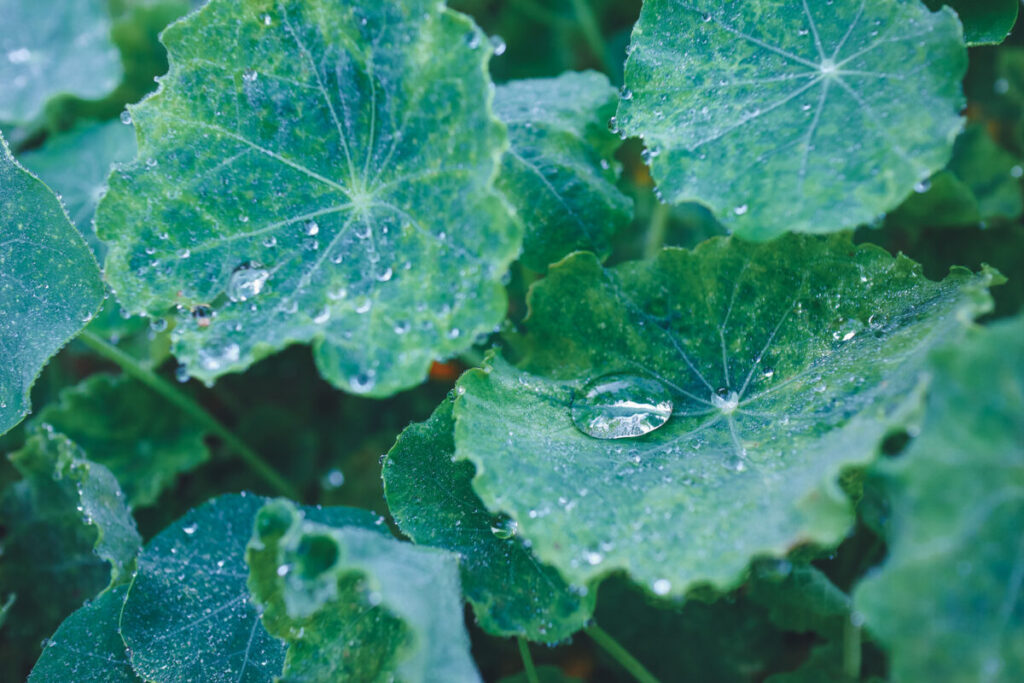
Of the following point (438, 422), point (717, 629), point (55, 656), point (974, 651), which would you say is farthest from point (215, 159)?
point (717, 629)

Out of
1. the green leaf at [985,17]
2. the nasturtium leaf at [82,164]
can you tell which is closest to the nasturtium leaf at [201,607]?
the nasturtium leaf at [82,164]

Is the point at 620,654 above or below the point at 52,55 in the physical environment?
below

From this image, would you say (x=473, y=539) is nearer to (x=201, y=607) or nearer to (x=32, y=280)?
(x=201, y=607)

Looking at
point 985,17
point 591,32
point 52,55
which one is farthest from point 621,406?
point 52,55

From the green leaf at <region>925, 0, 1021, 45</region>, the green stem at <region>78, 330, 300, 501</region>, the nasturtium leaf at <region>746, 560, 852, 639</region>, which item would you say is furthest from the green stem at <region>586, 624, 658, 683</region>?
the green leaf at <region>925, 0, 1021, 45</region>

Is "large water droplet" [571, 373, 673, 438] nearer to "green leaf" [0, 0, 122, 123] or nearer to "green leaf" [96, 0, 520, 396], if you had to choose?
"green leaf" [96, 0, 520, 396]

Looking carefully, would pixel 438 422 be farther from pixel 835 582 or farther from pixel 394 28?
pixel 835 582

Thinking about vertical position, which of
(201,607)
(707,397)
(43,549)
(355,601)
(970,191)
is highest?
(970,191)
